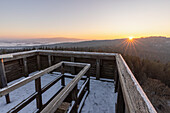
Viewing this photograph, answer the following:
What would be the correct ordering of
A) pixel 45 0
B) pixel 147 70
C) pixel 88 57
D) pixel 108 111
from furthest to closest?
pixel 147 70, pixel 45 0, pixel 88 57, pixel 108 111

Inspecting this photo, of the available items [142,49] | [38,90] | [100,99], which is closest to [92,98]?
[100,99]

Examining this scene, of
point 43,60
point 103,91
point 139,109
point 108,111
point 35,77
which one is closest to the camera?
point 139,109

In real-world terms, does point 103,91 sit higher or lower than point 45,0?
lower

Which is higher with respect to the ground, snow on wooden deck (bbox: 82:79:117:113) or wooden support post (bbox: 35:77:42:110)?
wooden support post (bbox: 35:77:42:110)

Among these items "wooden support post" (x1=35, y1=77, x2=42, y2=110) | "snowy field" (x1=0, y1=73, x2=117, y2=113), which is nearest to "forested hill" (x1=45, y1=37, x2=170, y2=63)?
"snowy field" (x1=0, y1=73, x2=117, y2=113)

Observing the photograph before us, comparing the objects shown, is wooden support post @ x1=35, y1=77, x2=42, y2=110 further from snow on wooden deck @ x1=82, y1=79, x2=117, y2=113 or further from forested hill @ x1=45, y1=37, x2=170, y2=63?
forested hill @ x1=45, y1=37, x2=170, y2=63

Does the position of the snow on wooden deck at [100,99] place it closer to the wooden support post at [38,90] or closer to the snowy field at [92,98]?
the snowy field at [92,98]

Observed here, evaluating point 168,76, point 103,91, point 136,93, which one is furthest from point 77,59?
point 168,76

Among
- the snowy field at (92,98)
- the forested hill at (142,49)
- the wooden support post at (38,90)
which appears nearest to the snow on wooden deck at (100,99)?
the snowy field at (92,98)

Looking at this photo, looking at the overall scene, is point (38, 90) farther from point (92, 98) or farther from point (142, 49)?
point (142, 49)

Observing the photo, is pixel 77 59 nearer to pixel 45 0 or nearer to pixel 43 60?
pixel 43 60

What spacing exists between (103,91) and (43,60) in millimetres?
4274

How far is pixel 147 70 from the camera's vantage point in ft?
→ 33.3

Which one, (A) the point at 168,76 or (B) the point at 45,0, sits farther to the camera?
(A) the point at 168,76
